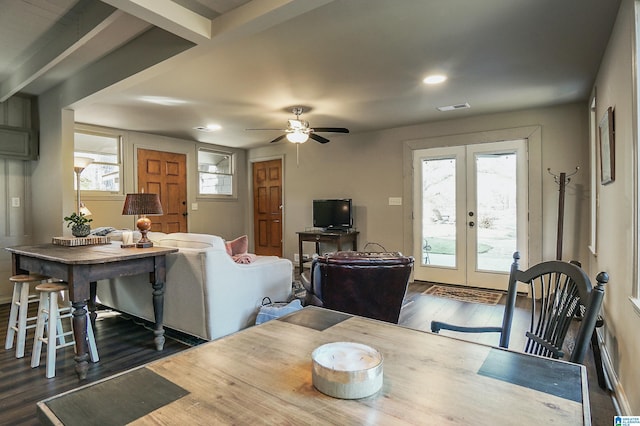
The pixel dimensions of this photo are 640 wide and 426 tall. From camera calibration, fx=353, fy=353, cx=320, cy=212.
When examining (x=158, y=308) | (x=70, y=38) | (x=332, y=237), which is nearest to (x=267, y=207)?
(x=332, y=237)

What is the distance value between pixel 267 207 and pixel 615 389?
5.97 m

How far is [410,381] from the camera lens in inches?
35.0

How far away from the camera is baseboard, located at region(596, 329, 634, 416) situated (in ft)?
6.41

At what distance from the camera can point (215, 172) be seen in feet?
23.2

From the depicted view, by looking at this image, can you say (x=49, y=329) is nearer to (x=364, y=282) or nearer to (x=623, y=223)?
(x=364, y=282)

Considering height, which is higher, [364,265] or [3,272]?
[364,265]

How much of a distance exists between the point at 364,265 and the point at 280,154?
4.80m

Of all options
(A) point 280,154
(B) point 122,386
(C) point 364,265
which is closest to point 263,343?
(B) point 122,386

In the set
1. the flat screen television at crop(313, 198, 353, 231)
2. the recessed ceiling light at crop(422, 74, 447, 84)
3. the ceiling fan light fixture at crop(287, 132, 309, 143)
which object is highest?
the recessed ceiling light at crop(422, 74, 447, 84)

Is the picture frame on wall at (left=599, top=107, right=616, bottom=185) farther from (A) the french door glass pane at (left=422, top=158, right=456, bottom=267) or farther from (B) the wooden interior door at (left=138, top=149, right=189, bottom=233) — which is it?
(B) the wooden interior door at (left=138, top=149, right=189, bottom=233)

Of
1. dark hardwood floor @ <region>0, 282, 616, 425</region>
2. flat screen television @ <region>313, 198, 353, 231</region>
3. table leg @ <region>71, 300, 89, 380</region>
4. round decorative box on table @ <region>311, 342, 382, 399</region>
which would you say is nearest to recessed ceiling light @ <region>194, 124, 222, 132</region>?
flat screen television @ <region>313, 198, 353, 231</region>

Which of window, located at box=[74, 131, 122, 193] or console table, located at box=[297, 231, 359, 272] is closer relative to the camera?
window, located at box=[74, 131, 122, 193]

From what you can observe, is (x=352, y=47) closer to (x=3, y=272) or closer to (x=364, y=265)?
(x=364, y=265)

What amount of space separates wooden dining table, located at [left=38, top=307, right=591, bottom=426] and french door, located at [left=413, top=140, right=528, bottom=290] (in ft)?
13.6
